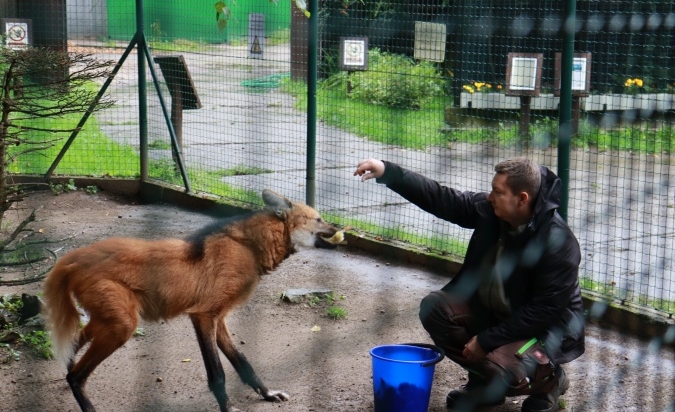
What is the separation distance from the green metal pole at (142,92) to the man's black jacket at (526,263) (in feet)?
15.3

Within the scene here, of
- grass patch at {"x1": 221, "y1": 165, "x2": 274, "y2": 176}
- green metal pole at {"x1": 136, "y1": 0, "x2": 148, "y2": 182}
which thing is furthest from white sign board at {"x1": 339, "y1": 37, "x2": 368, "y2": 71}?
green metal pole at {"x1": 136, "y1": 0, "x2": 148, "y2": 182}

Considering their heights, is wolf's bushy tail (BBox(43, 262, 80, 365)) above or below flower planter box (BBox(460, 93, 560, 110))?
below

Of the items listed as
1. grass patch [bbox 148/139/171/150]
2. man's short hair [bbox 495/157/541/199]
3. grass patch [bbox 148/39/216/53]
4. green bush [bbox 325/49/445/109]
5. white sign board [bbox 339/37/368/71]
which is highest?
grass patch [bbox 148/39/216/53]

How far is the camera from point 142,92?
7.85 m

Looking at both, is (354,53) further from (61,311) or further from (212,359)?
(61,311)

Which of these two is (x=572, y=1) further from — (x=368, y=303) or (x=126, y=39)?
(x=126, y=39)

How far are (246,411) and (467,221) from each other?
139 cm

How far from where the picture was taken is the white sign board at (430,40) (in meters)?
6.04

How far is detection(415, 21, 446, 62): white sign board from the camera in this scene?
6035mm

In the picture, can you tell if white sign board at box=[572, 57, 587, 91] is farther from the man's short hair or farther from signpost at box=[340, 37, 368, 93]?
the man's short hair

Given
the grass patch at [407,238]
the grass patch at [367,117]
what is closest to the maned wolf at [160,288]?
the grass patch at [407,238]

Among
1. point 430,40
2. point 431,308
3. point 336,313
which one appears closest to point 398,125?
point 430,40

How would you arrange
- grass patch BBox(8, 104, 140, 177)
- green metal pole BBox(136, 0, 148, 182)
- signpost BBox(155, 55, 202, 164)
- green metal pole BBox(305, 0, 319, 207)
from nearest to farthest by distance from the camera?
1. green metal pole BBox(305, 0, 319, 207)
2. green metal pole BBox(136, 0, 148, 182)
3. signpost BBox(155, 55, 202, 164)
4. grass patch BBox(8, 104, 140, 177)

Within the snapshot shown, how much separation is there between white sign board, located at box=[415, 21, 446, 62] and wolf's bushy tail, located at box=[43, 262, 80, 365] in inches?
134
